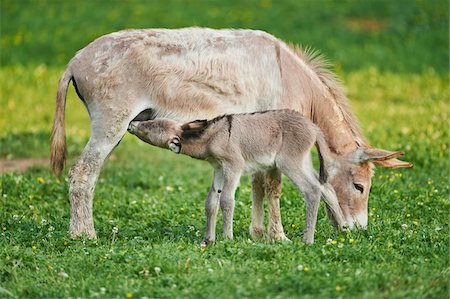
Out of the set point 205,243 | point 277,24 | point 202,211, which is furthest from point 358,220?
point 277,24

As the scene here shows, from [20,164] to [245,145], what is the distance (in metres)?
5.69

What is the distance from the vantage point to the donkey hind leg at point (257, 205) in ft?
27.9

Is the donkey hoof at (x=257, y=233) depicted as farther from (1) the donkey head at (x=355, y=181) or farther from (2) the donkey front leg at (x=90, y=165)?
(2) the donkey front leg at (x=90, y=165)

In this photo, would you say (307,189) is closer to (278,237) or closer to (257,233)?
(278,237)

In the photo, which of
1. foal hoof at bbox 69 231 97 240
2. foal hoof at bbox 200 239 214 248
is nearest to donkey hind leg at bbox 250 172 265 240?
foal hoof at bbox 200 239 214 248

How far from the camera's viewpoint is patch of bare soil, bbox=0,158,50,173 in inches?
→ 479

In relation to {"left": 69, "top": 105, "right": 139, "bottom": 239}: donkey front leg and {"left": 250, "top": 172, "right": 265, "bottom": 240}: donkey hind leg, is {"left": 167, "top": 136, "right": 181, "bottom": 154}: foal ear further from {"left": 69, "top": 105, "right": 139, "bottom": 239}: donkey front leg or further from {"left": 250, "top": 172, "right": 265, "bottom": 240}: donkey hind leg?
{"left": 250, "top": 172, "right": 265, "bottom": 240}: donkey hind leg

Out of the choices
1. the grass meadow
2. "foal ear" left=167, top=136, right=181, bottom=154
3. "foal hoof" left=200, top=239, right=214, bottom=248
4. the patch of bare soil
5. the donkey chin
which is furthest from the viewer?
the patch of bare soil

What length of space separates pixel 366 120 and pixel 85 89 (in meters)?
8.38

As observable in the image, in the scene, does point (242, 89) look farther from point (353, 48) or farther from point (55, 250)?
point (353, 48)

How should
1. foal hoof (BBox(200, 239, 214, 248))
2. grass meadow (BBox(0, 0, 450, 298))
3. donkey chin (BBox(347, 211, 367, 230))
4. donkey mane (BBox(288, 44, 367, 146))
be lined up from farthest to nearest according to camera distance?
donkey mane (BBox(288, 44, 367, 146)), donkey chin (BBox(347, 211, 367, 230)), foal hoof (BBox(200, 239, 214, 248)), grass meadow (BBox(0, 0, 450, 298))

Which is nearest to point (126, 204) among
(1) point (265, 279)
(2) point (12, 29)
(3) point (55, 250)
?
(3) point (55, 250)

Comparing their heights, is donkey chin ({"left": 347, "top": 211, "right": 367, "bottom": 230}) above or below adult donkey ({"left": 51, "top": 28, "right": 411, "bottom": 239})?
below

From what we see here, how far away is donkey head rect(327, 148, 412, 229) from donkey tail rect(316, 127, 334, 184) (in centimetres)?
18
